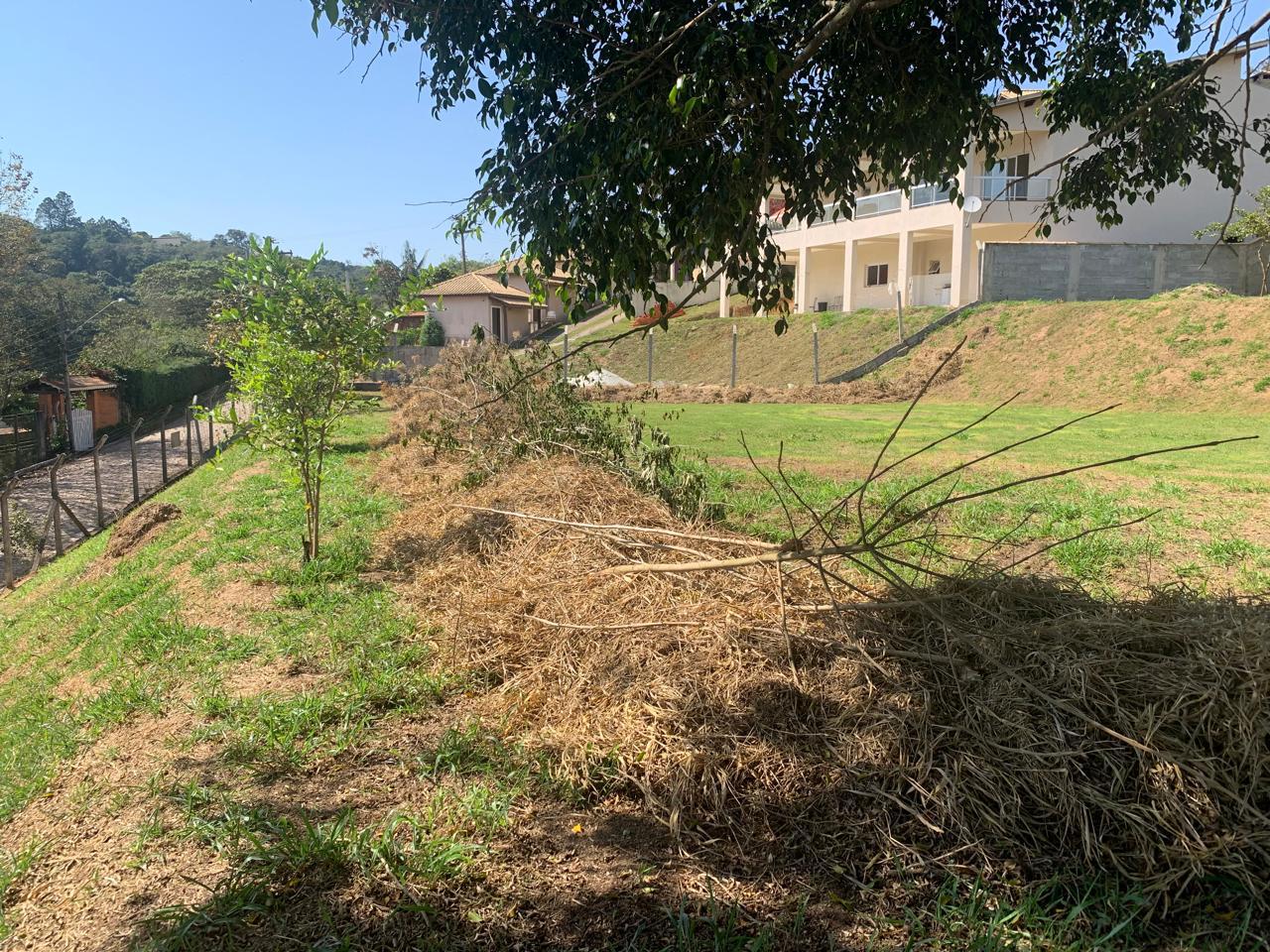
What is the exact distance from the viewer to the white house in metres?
28.1

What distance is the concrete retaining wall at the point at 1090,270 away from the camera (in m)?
26.5

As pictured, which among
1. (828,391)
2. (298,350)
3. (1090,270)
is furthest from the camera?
(1090,270)

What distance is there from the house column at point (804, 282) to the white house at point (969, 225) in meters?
0.09

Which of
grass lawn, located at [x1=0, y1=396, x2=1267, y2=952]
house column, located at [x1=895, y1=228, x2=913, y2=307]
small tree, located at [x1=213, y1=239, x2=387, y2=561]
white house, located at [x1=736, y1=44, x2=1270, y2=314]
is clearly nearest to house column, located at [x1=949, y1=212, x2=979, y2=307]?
white house, located at [x1=736, y1=44, x2=1270, y2=314]

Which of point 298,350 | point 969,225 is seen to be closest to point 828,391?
point 969,225

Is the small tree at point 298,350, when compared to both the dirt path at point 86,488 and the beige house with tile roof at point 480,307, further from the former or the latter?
the beige house with tile roof at point 480,307

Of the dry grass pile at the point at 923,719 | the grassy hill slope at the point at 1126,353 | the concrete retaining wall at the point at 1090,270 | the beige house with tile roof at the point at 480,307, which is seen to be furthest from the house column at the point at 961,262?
the beige house with tile roof at the point at 480,307

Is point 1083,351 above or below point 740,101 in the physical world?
below

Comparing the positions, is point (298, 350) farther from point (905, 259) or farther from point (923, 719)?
point (905, 259)

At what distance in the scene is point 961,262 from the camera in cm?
2858

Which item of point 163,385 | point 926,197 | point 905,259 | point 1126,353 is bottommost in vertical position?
point 163,385

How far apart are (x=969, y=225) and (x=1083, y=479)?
21567mm

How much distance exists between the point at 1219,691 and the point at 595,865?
2.21 m

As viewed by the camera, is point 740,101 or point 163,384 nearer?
point 740,101
